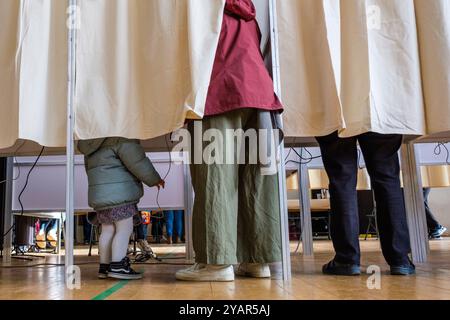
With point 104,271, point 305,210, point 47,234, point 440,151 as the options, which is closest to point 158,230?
point 47,234

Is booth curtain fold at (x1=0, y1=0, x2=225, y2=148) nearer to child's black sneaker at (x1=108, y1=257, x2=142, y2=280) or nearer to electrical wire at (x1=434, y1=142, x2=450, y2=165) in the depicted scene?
child's black sneaker at (x1=108, y1=257, x2=142, y2=280)

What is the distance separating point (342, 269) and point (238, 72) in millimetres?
788

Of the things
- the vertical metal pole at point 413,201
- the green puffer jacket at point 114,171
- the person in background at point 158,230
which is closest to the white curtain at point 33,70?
the green puffer jacket at point 114,171

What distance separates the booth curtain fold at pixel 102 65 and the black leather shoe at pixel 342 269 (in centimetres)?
76

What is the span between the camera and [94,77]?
1548 millimetres

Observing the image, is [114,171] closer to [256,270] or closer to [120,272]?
[120,272]

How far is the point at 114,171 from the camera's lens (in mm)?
1551

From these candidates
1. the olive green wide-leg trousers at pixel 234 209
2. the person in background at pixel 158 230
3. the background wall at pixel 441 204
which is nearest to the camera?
the olive green wide-leg trousers at pixel 234 209

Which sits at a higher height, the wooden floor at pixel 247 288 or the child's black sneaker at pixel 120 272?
the child's black sneaker at pixel 120 272

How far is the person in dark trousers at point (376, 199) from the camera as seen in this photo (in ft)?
4.99

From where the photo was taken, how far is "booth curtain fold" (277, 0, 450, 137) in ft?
4.91

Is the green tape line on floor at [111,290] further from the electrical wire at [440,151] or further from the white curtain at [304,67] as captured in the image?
the electrical wire at [440,151]

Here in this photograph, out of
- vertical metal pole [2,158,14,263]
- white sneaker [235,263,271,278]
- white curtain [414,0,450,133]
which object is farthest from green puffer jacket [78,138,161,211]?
vertical metal pole [2,158,14,263]
